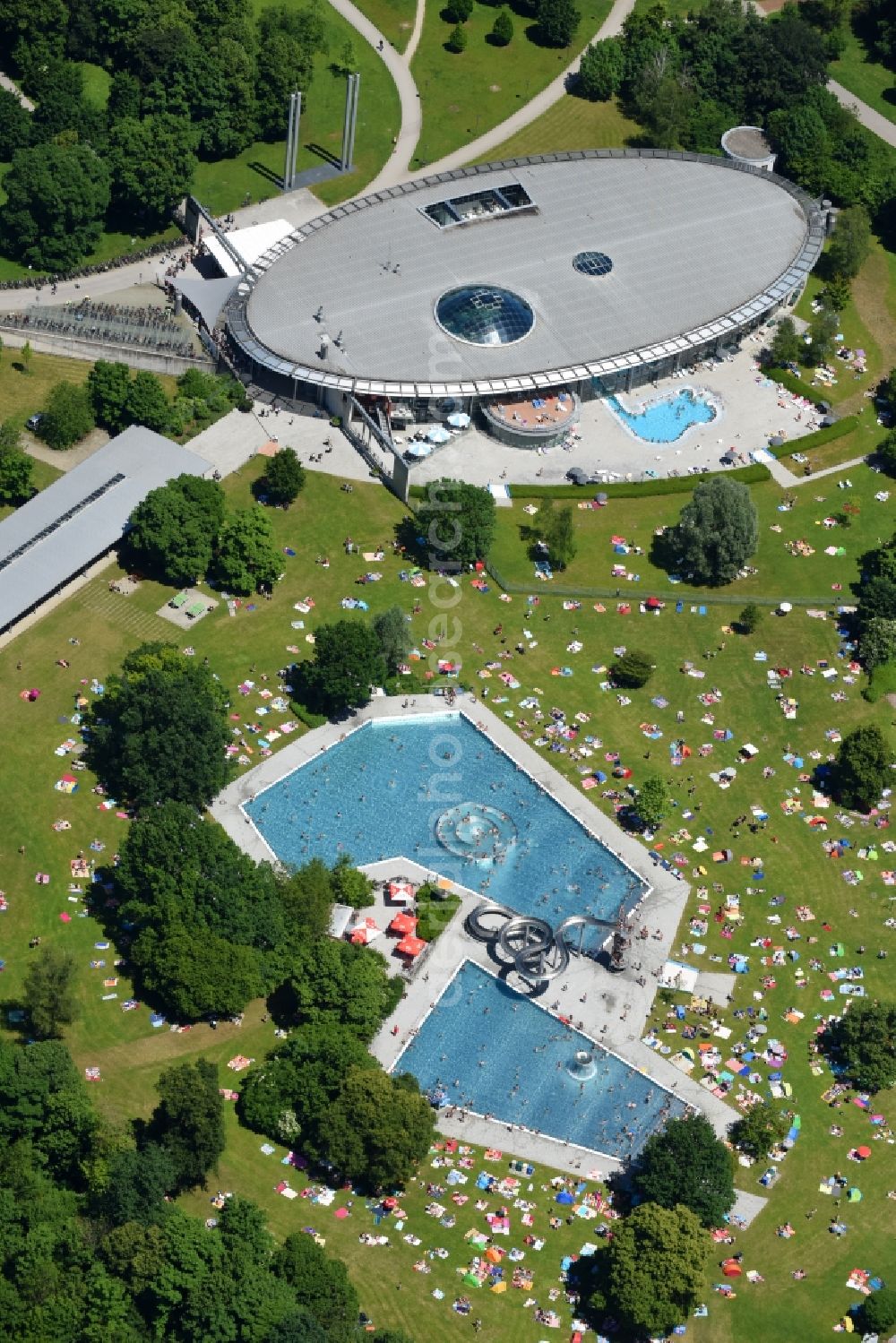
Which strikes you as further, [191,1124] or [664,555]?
[664,555]

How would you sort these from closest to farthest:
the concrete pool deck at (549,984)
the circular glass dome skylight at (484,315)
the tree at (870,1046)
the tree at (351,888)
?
the concrete pool deck at (549,984) → the tree at (870,1046) → the tree at (351,888) → the circular glass dome skylight at (484,315)

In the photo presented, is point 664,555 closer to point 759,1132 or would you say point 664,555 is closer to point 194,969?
point 759,1132

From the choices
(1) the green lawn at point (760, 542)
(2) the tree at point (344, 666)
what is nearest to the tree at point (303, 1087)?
(2) the tree at point (344, 666)

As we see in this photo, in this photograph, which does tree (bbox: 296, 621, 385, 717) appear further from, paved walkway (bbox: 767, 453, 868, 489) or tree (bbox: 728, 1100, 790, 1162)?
paved walkway (bbox: 767, 453, 868, 489)

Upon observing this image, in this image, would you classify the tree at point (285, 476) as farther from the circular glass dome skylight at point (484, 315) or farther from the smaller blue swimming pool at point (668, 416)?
the smaller blue swimming pool at point (668, 416)

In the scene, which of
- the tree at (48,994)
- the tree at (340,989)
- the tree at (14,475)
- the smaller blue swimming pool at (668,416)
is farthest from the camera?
the smaller blue swimming pool at (668,416)

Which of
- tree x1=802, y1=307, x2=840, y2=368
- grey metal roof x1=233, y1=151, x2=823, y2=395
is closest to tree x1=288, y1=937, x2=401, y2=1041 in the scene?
grey metal roof x1=233, y1=151, x2=823, y2=395

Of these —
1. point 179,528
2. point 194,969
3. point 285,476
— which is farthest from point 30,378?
point 194,969
